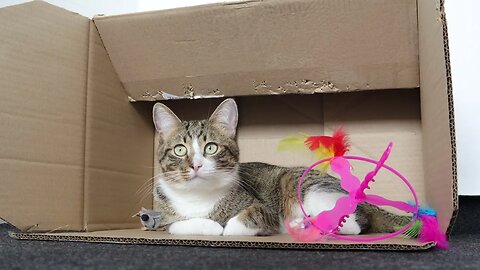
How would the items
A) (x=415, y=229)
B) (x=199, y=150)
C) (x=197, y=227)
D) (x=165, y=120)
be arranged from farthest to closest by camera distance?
(x=165, y=120), (x=199, y=150), (x=197, y=227), (x=415, y=229)

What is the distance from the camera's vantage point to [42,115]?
1.17 meters

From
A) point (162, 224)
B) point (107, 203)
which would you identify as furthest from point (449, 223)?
point (107, 203)

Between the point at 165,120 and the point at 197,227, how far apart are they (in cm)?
38

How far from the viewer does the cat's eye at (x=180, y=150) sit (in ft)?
4.31

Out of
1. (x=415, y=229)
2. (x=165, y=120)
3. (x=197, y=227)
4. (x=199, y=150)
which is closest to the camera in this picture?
(x=415, y=229)

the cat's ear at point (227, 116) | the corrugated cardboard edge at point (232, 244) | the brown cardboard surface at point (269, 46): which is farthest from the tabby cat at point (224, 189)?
the corrugated cardboard edge at point (232, 244)

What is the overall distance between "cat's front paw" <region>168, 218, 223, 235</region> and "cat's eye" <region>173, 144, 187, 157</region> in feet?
0.69

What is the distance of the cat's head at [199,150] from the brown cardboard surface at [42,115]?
233 millimetres

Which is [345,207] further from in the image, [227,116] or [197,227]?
[227,116]

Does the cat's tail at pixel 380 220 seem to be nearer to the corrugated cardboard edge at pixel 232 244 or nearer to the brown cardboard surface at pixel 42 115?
the corrugated cardboard edge at pixel 232 244

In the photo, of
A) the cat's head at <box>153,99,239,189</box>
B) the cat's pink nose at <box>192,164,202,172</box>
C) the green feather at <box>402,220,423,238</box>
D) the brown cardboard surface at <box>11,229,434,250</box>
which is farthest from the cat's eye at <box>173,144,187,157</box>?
the green feather at <box>402,220,423,238</box>

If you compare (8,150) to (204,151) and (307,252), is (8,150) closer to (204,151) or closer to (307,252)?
(204,151)

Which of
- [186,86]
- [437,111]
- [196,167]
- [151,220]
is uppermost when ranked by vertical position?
[186,86]

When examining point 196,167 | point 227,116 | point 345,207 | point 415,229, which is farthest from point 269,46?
point 415,229
